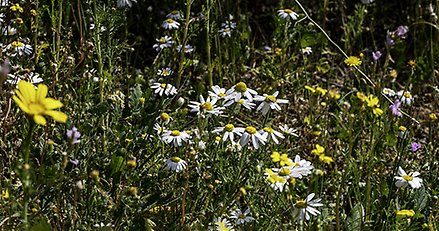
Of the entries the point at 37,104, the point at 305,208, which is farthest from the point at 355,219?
the point at 37,104

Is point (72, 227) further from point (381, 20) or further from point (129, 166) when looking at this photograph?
point (381, 20)

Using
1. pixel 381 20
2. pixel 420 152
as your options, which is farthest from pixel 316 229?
pixel 381 20

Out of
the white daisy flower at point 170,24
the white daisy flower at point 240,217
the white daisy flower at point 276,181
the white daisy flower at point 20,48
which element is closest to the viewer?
the white daisy flower at point 276,181

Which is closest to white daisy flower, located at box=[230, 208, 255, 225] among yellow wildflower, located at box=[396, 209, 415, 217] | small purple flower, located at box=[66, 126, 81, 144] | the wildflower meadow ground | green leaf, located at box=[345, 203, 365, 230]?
the wildflower meadow ground

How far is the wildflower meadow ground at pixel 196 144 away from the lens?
1.90 meters

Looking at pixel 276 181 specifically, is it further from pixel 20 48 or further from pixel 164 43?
pixel 164 43

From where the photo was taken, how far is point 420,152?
9.36 feet

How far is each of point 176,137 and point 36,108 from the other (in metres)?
0.78

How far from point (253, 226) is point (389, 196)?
16.9 inches

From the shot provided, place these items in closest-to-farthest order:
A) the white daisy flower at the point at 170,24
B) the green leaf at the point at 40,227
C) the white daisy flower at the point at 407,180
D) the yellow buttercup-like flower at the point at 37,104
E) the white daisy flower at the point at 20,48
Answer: the yellow buttercup-like flower at the point at 37,104 → the green leaf at the point at 40,227 → the white daisy flower at the point at 407,180 → the white daisy flower at the point at 20,48 → the white daisy flower at the point at 170,24

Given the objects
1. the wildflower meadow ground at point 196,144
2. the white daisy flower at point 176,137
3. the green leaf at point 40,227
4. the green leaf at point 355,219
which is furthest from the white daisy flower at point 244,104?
the green leaf at point 40,227

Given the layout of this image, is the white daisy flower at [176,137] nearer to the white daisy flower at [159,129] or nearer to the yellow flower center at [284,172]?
the white daisy flower at [159,129]

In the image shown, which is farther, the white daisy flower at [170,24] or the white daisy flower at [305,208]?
the white daisy flower at [170,24]

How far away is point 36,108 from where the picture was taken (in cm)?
139
